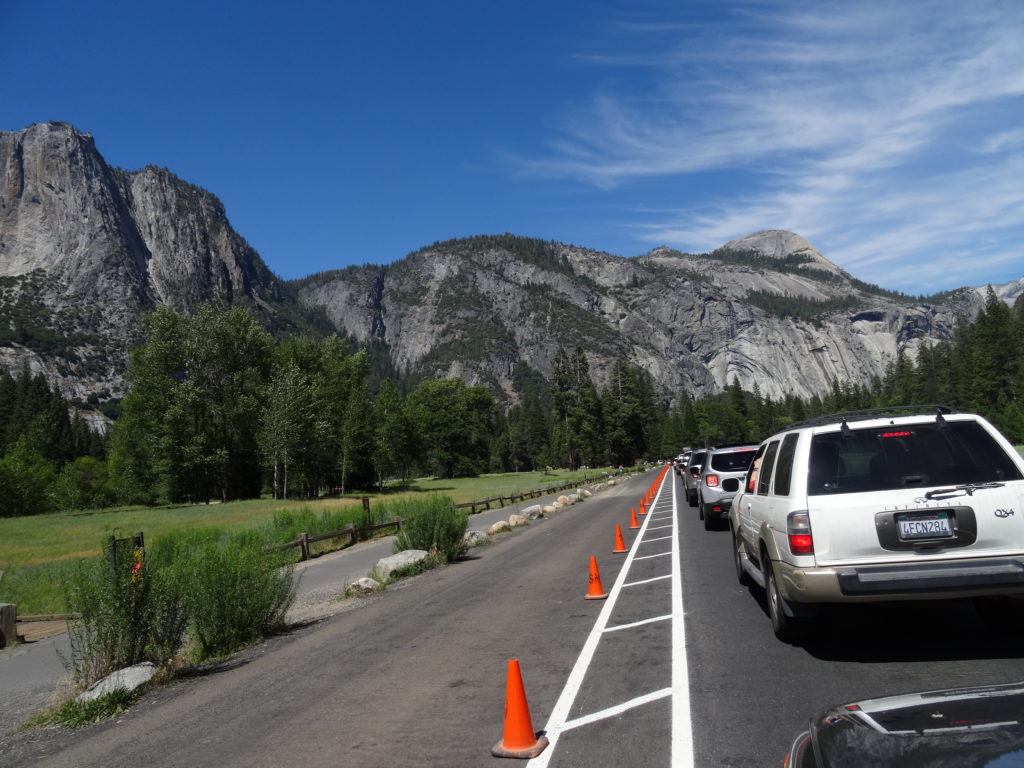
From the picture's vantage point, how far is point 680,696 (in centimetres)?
549

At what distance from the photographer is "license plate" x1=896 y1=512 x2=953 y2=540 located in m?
5.61

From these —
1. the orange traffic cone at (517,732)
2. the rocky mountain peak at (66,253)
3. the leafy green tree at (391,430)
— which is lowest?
the orange traffic cone at (517,732)

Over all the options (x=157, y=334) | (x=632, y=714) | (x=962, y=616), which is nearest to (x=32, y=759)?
(x=632, y=714)

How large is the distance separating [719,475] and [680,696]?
12.7 m

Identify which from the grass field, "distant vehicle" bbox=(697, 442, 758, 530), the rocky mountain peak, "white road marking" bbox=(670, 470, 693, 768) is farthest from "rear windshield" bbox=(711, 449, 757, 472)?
the rocky mountain peak

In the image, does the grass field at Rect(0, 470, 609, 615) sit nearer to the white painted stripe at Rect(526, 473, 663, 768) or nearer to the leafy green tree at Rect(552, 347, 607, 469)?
the white painted stripe at Rect(526, 473, 663, 768)

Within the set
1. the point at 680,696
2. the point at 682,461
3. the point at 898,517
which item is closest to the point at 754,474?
the point at 898,517

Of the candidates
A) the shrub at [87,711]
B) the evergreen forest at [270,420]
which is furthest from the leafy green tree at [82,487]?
the shrub at [87,711]

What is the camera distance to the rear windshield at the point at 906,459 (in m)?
5.80

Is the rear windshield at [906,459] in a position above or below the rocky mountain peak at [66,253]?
below

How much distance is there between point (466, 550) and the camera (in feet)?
59.1

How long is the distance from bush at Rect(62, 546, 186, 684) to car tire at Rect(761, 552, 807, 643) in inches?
260

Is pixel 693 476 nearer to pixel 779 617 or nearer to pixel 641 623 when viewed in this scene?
pixel 641 623

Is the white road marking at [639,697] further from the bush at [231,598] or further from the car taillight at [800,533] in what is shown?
→ the bush at [231,598]
